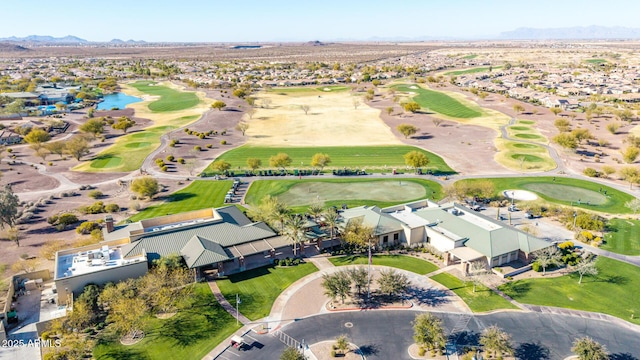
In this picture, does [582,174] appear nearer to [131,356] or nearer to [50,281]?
[131,356]

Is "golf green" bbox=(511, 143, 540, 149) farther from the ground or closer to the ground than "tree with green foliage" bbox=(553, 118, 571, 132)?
closer to the ground

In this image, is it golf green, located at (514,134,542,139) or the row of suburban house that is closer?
the row of suburban house

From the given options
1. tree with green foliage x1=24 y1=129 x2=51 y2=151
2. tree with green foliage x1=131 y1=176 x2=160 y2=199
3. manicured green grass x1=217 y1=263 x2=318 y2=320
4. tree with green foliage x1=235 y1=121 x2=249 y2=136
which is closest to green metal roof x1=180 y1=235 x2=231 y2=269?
manicured green grass x1=217 y1=263 x2=318 y2=320

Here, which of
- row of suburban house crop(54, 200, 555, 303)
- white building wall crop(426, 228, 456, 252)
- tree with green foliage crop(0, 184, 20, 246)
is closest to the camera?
row of suburban house crop(54, 200, 555, 303)

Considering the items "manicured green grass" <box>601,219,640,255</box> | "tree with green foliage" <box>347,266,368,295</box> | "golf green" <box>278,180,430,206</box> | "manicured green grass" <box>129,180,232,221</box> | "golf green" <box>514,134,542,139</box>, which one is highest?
"tree with green foliage" <box>347,266,368,295</box>

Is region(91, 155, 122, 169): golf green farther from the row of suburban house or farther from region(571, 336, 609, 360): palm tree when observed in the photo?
region(571, 336, 609, 360): palm tree

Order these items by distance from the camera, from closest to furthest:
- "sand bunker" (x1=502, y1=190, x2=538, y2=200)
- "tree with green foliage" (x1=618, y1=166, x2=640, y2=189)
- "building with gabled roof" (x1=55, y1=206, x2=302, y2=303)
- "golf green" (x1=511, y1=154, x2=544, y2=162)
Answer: "building with gabled roof" (x1=55, y1=206, x2=302, y2=303) → "sand bunker" (x1=502, y1=190, x2=538, y2=200) → "tree with green foliage" (x1=618, y1=166, x2=640, y2=189) → "golf green" (x1=511, y1=154, x2=544, y2=162)

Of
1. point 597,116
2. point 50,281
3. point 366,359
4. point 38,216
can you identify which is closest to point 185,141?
point 38,216

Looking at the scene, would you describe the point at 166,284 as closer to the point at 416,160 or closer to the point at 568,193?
the point at 416,160
